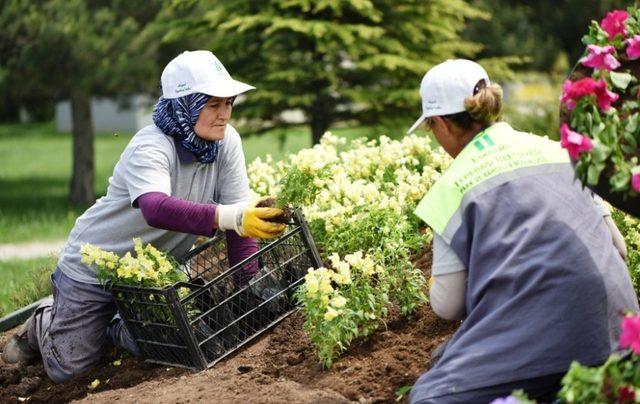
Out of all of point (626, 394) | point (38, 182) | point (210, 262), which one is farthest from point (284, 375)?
point (38, 182)

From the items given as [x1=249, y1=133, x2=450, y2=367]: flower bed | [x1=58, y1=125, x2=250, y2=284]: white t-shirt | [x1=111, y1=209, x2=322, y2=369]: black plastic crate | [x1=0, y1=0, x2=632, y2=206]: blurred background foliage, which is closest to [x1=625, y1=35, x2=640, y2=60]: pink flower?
[x1=249, y1=133, x2=450, y2=367]: flower bed

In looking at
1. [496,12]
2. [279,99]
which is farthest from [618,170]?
[496,12]

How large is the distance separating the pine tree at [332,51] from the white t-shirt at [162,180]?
4805mm

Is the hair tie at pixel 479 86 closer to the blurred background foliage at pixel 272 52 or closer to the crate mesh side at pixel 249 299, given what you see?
the crate mesh side at pixel 249 299

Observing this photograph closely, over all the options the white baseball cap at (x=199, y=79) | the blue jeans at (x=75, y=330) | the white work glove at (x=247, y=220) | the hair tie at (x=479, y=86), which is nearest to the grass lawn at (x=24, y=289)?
the blue jeans at (x=75, y=330)

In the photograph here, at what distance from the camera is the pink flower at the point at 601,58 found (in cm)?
337

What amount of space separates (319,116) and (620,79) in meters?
7.72

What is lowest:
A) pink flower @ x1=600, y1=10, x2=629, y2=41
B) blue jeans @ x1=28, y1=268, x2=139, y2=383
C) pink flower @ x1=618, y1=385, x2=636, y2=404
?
blue jeans @ x1=28, y1=268, x2=139, y2=383

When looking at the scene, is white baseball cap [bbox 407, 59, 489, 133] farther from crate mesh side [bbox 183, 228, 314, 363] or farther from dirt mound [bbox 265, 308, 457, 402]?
crate mesh side [bbox 183, 228, 314, 363]

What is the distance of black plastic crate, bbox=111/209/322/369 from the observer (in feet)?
15.0

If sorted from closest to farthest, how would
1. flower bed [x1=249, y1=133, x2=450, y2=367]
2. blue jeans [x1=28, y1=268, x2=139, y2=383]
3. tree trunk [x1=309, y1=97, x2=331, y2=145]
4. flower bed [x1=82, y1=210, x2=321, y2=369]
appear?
flower bed [x1=249, y1=133, x2=450, y2=367], flower bed [x1=82, y1=210, x2=321, y2=369], blue jeans [x1=28, y1=268, x2=139, y2=383], tree trunk [x1=309, y1=97, x2=331, y2=145]

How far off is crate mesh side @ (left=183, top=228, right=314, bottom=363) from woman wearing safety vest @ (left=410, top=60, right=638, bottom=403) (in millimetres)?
1350

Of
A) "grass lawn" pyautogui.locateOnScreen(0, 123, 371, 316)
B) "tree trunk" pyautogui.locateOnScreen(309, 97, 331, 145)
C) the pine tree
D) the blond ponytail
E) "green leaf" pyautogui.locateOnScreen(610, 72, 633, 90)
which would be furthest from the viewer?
"tree trunk" pyautogui.locateOnScreen(309, 97, 331, 145)

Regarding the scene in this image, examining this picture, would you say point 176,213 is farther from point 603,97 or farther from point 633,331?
point 633,331
